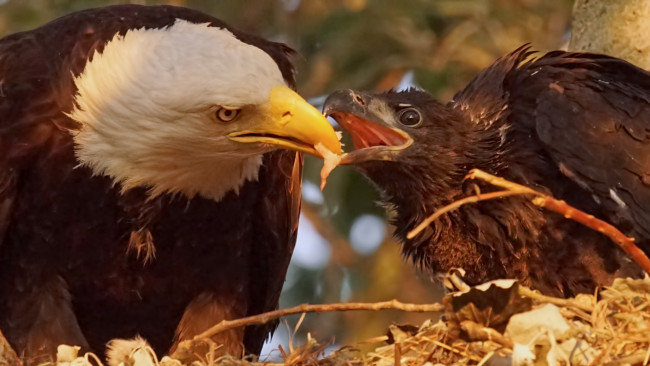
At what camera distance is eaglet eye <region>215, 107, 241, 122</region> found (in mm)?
5762

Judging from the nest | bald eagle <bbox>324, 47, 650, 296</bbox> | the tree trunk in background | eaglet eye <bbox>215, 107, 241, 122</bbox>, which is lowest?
the nest

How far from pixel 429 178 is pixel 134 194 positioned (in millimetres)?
1411

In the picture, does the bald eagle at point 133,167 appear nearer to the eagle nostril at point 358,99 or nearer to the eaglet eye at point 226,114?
the eaglet eye at point 226,114

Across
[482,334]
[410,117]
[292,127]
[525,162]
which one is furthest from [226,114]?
[482,334]

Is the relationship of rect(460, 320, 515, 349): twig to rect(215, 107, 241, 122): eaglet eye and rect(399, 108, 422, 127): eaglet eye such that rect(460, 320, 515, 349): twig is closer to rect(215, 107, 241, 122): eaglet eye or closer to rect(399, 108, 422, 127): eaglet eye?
rect(399, 108, 422, 127): eaglet eye

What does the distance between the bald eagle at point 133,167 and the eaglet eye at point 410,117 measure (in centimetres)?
47

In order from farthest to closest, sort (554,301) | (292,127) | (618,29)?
(618,29) → (292,127) → (554,301)

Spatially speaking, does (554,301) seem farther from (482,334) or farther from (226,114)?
(226,114)

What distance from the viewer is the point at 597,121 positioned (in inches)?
229

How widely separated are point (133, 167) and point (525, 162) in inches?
72.6

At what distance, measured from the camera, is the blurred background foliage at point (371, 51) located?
1056 cm

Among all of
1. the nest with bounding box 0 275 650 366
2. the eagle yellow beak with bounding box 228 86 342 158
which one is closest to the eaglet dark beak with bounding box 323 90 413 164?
the eagle yellow beak with bounding box 228 86 342 158

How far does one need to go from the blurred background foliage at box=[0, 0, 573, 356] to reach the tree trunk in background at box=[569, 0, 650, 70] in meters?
3.55

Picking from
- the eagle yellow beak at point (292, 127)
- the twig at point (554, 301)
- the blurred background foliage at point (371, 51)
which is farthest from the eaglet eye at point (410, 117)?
the blurred background foliage at point (371, 51)
